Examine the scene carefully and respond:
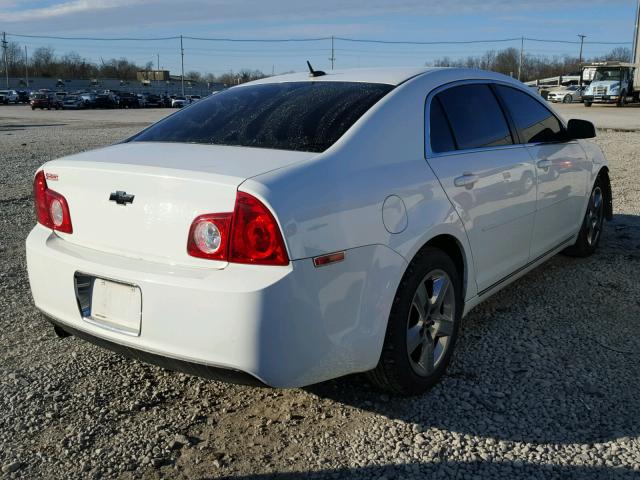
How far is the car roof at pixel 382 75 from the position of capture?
11.7 ft

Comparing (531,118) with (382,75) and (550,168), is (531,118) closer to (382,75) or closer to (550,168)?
(550,168)

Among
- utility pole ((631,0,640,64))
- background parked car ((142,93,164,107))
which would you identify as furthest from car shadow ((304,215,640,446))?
background parked car ((142,93,164,107))

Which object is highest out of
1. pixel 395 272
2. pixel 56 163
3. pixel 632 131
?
pixel 56 163

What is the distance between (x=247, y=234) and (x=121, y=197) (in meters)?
0.68

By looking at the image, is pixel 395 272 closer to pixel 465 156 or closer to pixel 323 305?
pixel 323 305

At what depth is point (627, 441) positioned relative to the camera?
282cm

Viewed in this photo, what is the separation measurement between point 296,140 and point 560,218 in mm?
2593

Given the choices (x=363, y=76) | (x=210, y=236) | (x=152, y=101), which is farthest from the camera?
(x=152, y=101)

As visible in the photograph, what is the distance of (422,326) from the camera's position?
3.19 meters

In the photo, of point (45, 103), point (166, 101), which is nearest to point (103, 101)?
point (45, 103)

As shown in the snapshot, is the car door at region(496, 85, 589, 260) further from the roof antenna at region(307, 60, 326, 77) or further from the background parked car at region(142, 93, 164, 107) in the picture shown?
the background parked car at region(142, 93, 164, 107)

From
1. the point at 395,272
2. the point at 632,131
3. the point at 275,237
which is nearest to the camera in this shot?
the point at 275,237

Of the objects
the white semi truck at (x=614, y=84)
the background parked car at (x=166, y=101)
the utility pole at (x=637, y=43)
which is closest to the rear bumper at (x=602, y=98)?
the white semi truck at (x=614, y=84)

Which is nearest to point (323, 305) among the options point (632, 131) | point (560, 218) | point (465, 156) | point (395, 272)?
point (395, 272)
